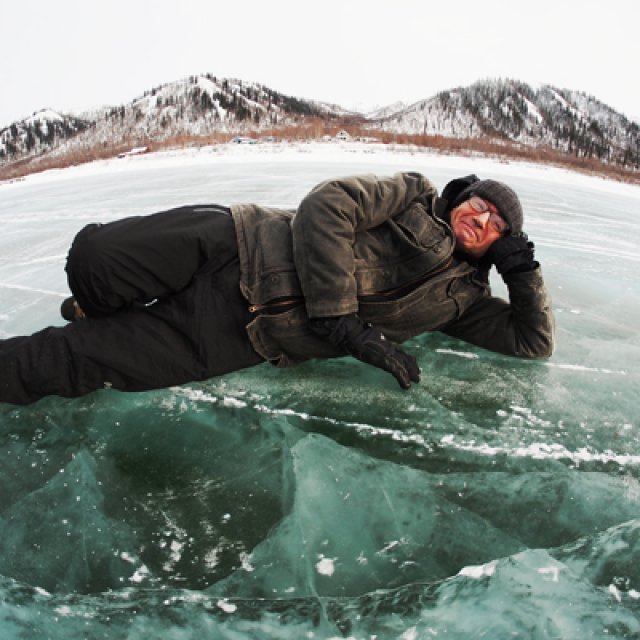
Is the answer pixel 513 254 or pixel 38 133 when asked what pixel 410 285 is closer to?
pixel 513 254

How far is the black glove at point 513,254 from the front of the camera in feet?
5.73

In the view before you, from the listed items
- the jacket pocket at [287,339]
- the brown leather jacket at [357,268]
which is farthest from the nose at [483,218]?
the jacket pocket at [287,339]

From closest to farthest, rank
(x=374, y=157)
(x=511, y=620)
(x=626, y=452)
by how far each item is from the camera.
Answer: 1. (x=511, y=620)
2. (x=626, y=452)
3. (x=374, y=157)

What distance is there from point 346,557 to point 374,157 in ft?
30.2

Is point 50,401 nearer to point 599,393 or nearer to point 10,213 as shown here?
point 599,393

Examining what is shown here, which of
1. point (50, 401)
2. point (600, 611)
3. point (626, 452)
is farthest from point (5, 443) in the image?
point (626, 452)

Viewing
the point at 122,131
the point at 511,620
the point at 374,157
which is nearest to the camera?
the point at 511,620

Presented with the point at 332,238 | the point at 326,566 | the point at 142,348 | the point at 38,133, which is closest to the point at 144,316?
the point at 142,348

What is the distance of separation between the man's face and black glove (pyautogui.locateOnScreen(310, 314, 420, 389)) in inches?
19.9

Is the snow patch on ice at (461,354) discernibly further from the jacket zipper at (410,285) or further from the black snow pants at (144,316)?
the black snow pants at (144,316)

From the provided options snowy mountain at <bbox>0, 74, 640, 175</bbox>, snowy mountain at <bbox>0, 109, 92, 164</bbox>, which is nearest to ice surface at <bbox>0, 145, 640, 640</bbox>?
snowy mountain at <bbox>0, 74, 640, 175</bbox>

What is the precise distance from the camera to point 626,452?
4.99ft

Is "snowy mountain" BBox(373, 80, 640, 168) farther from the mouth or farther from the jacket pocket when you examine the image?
the jacket pocket

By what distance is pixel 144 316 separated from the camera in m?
1.73
